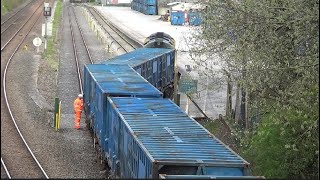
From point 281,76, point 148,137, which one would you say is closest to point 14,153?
point 148,137

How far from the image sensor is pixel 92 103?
19.6 meters

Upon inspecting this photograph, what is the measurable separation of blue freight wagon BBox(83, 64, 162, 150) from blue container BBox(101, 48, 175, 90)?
150cm

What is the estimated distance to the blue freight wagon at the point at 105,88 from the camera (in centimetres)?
1630

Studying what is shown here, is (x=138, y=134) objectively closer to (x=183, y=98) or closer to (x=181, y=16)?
(x=183, y=98)

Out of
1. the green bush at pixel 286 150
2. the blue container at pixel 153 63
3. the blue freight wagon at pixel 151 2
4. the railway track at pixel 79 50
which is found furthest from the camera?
the blue freight wagon at pixel 151 2

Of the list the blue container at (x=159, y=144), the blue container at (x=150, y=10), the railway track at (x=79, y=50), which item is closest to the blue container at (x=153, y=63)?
the railway track at (x=79, y=50)

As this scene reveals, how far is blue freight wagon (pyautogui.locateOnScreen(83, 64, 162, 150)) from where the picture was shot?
16.3m

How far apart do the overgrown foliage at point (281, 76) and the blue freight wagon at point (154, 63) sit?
317 inches

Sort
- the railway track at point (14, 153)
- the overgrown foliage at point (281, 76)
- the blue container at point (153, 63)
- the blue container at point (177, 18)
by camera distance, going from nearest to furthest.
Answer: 1. the overgrown foliage at point (281, 76)
2. the railway track at point (14, 153)
3. the blue container at point (153, 63)
4. the blue container at point (177, 18)

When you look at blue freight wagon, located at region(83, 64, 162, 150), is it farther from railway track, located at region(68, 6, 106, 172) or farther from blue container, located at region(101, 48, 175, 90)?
blue container, located at region(101, 48, 175, 90)

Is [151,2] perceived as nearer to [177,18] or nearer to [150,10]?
[150,10]

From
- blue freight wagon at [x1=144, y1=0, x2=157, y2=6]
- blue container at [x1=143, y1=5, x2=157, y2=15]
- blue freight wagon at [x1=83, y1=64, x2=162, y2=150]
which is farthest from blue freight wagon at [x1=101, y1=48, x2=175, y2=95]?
blue container at [x1=143, y1=5, x2=157, y2=15]

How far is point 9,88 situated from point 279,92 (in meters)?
15.9

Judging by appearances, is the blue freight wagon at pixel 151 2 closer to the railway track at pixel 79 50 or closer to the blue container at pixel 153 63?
the railway track at pixel 79 50
